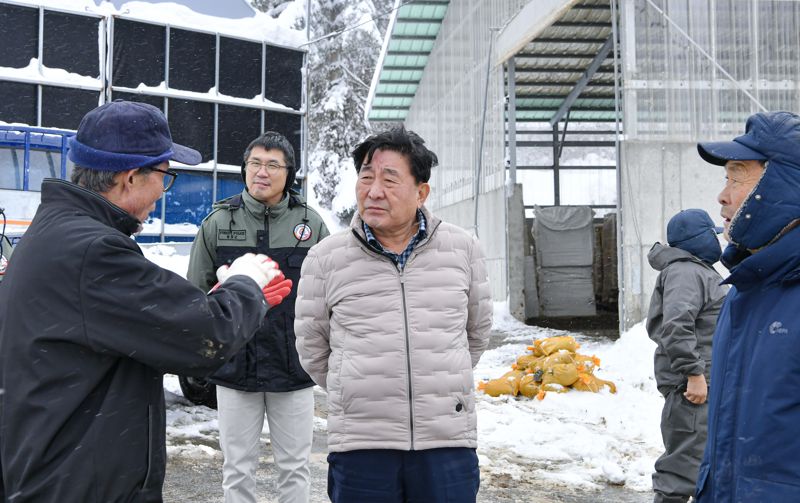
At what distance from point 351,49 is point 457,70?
778 inches

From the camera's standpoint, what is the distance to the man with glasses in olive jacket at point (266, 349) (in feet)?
13.1

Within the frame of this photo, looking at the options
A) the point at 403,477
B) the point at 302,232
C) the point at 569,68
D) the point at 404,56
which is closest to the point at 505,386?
the point at 302,232

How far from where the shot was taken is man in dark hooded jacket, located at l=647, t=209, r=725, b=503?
13.9 ft

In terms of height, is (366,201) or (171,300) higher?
(366,201)

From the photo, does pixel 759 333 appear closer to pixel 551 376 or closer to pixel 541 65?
pixel 551 376

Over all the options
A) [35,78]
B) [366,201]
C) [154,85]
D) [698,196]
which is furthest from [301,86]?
Answer: [366,201]

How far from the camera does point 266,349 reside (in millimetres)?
4043

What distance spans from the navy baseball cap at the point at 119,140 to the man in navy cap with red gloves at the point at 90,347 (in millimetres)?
15

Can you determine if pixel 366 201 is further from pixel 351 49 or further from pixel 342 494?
pixel 351 49

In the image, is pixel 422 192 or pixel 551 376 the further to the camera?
pixel 551 376

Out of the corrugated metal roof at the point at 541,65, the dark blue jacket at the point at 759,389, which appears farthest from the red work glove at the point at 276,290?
the corrugated metal roof at the point at 541,65

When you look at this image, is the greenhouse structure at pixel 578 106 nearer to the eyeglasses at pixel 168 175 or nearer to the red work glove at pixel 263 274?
the eyeglasses at pixel 168 175

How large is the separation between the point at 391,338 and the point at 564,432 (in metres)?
4.93

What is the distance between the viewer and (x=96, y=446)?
2129mm
